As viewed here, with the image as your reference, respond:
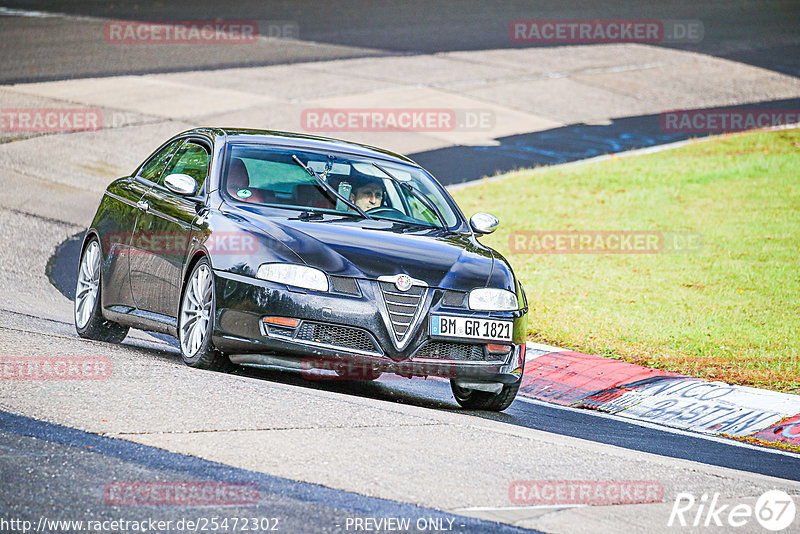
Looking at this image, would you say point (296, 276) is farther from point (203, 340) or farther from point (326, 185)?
point (326, 185)

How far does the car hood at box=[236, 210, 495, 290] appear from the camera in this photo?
768 cm

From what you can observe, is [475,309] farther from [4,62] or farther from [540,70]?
[540,70]

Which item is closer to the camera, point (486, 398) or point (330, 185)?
point (486, 398)

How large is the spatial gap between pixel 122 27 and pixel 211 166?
2178 centimetres

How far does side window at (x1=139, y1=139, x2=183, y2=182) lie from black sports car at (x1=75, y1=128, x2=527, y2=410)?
2 centimetres

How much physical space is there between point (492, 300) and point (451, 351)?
0.45 m

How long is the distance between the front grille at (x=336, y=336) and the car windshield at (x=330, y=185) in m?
1.22

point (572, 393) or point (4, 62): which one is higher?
point (4, 62)

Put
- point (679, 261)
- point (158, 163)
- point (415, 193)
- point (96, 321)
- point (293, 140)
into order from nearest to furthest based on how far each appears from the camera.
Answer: point (293, 140)
point (415, 193)
point (96, 321)
point (158, 163)
point (679, 261)

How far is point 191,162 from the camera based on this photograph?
923cm

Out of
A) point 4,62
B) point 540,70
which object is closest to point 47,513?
point 4,62

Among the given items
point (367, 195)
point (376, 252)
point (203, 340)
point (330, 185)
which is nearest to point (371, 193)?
point (367, 195)

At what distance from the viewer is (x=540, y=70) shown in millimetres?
29234

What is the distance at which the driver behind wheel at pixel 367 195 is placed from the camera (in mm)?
8922
